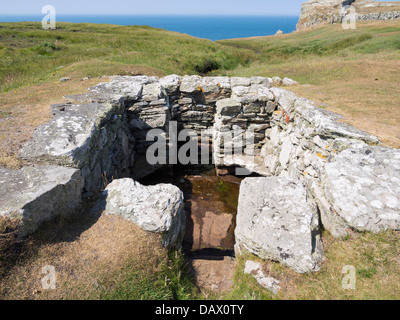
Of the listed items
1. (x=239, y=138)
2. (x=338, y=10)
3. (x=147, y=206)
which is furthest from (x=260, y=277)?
(x=338, y=10)

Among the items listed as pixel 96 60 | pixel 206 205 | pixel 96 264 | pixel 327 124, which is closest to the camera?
pixel 96 264

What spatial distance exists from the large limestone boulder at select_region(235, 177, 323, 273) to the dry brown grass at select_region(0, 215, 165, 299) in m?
1.89

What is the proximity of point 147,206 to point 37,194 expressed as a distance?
1.99 m

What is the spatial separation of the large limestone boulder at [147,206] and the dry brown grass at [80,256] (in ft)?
0.62

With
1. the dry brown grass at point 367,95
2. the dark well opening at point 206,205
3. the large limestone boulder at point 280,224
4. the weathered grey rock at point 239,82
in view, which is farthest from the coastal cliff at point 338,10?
the large limestone boulder at point 280,224

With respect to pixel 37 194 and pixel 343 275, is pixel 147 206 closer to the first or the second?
pixel 37 194

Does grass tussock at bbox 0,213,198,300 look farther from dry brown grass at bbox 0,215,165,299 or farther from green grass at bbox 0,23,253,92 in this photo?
green grass at bbox 0,23,253,92

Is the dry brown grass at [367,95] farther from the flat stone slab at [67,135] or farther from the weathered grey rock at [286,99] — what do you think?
the flat stone slab at [67,135]

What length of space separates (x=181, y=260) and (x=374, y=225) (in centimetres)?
376

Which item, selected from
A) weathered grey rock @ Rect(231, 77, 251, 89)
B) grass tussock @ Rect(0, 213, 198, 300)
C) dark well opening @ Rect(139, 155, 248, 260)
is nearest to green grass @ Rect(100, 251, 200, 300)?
grass tussock @ Rect(0, 213, 198, 300)

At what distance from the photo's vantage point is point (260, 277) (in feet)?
14.4

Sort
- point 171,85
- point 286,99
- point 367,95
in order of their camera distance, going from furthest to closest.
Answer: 1. point 171,85
2. point 367,95
3. point 286,99
